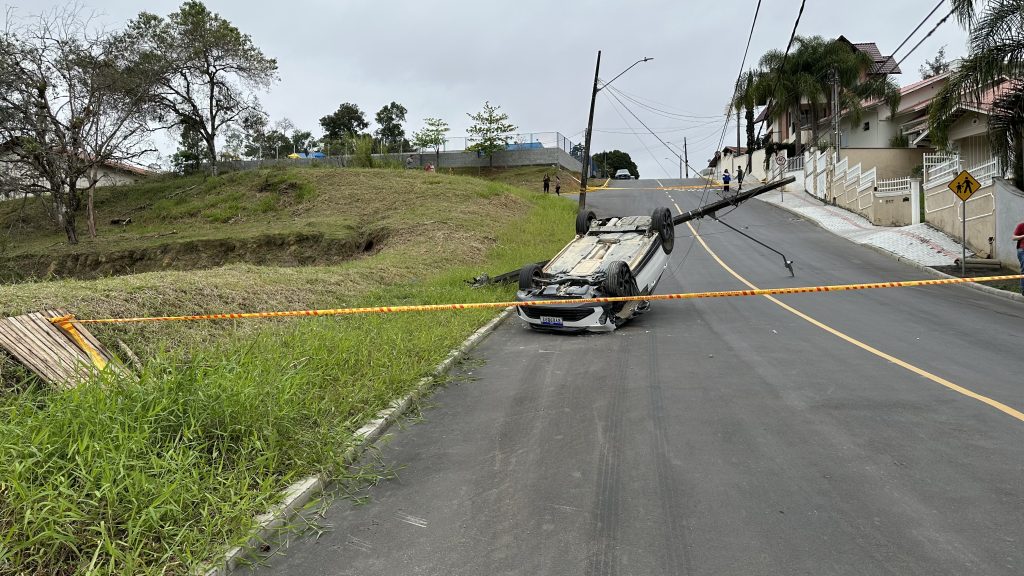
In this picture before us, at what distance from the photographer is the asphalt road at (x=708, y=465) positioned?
3.59 metres

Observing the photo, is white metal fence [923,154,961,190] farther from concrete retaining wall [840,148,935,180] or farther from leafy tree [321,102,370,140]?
leafy tree [321,102,370,140]

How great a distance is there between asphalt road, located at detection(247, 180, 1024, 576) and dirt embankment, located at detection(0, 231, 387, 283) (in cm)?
1566

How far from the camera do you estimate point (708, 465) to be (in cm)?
480

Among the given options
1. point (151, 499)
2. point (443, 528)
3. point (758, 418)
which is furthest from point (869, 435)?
point (151, 499)

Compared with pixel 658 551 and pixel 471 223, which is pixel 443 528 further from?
pixel 471 223

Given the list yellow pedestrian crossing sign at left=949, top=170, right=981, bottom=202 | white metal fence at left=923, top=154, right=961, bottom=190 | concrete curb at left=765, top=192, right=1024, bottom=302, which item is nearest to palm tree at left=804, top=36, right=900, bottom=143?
concrete curb at left=765, top=192, right=1024, bottom=302

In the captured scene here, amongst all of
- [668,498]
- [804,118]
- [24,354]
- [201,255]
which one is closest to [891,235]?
[668,498]

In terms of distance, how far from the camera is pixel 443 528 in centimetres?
399

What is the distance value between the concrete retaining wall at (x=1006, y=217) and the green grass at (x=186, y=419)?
15566mm

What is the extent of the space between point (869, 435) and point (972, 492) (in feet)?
3.72

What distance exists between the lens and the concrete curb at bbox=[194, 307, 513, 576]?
3.56 metres

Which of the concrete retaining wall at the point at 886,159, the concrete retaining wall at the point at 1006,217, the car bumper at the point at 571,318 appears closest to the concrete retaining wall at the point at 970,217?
the concrete retaining wall at the point at 1006,217

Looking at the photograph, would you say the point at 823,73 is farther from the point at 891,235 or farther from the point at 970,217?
the point at 970,217

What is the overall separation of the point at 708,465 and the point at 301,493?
2.92 meters
